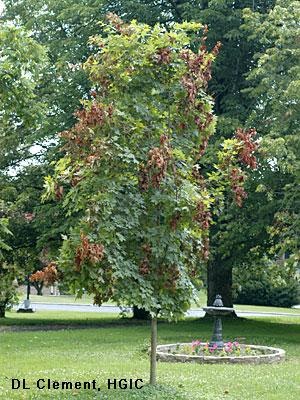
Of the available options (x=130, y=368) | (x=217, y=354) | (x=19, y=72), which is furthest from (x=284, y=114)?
(x=130, y=368)

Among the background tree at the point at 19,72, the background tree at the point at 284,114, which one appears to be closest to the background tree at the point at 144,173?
the background tree at the point at 19,72

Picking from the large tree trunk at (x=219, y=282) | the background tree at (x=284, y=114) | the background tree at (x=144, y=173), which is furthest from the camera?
the large tree trunk at (x=219, y=282)

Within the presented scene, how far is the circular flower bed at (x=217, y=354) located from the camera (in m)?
13.2

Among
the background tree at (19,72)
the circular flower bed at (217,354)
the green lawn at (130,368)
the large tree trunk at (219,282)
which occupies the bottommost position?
the green lawn at (130,368)

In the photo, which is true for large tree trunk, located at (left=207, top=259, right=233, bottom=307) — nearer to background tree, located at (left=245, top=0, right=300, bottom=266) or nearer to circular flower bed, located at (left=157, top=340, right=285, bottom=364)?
background tree, located at (left=245, top=0, right=300, bottom=266)

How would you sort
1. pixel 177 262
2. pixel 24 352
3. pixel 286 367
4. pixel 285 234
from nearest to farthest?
pixel 177 262, pixel 286 367, pixel 24 352, pixel 285 234

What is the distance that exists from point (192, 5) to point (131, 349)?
1233 centimetres

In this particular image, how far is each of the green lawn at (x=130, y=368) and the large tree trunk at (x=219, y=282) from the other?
4.36 metres

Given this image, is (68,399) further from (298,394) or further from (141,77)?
(141,77)

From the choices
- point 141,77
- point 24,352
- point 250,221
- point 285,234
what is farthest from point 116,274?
point 250,221

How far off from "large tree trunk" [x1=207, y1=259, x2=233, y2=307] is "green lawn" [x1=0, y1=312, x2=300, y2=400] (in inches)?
172

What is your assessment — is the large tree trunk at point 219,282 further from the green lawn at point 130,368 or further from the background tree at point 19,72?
the background tree at point 19,72

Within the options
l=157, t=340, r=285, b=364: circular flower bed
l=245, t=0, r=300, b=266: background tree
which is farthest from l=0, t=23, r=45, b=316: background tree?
l=245, t=0, r=300, b=266: background tree

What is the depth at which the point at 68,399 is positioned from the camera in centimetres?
844
